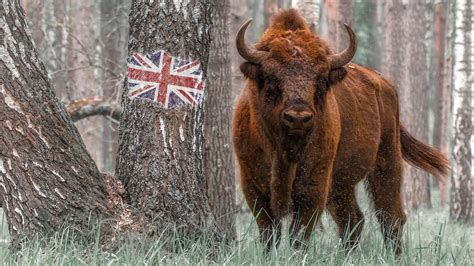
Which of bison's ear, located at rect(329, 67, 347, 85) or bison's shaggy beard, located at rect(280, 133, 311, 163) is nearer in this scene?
bison's shaggy beard, located at rect(280, 133, 311, 163)

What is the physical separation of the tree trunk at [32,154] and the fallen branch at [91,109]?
748 cm

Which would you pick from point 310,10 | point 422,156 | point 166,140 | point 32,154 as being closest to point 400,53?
point 310,10

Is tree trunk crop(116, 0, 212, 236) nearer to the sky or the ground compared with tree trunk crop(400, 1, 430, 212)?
nearer to the sky

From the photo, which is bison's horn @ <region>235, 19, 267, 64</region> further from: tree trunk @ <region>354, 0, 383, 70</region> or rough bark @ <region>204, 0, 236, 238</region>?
tree trunk @ <region>354, 0, 383, 70</region>

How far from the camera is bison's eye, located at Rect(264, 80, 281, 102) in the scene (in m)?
6.84

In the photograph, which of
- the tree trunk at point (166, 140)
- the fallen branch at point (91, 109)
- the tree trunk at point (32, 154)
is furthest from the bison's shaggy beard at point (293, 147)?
the fallen branch at point (91, 109)

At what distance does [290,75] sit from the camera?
22.2ft

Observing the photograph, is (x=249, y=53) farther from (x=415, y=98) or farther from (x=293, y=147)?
(x=415, y=98)

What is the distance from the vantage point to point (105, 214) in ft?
19.6

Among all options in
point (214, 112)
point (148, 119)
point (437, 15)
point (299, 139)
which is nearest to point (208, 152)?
point (214, 112)

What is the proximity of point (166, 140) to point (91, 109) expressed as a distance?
305 inches

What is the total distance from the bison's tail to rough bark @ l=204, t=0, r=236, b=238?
2029 mm

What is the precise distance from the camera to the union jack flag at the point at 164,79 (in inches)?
246

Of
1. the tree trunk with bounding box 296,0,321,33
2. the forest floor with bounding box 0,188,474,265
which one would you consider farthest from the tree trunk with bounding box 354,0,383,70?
the forest floor with bounding box 0,188,474,265
